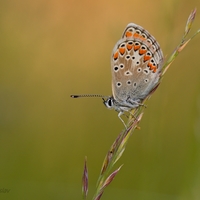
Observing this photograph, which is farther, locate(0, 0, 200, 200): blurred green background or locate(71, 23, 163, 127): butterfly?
locate(0, 0, 200, 200): blurred green background

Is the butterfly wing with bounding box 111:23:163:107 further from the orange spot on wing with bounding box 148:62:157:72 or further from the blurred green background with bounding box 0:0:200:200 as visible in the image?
the blurred green background with bounding box 0:0:200:200

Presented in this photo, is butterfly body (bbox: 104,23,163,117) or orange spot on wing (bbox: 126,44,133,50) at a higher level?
orange spot on wing (bbox: 126,44,133,50)

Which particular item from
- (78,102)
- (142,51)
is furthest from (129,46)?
(78,102)

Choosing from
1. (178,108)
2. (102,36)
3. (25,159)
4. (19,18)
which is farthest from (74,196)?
(19,18)

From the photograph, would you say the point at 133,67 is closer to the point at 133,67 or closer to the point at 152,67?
the point at 133,67

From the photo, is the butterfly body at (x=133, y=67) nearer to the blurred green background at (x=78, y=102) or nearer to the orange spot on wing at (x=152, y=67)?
the orange spot on wing at (x=152, y=67)

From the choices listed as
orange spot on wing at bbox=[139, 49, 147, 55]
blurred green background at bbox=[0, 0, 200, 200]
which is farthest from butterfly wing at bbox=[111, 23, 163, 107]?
blurred green background at bbox=[0, 0, 200, 200]
